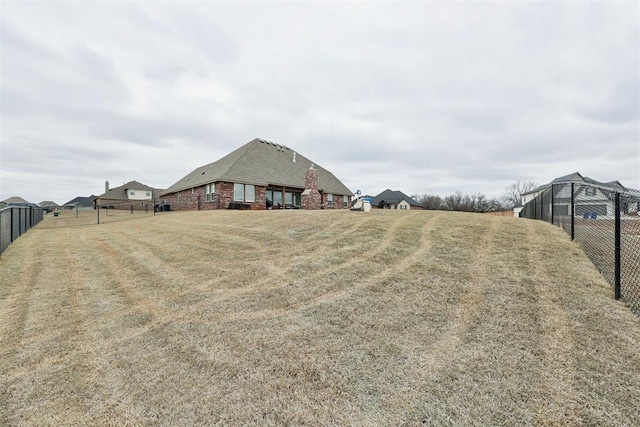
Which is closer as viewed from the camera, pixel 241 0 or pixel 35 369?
pixel 35 369

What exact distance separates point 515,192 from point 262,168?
2477 inches

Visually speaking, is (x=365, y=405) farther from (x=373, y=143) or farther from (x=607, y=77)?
(x=373, y=143)

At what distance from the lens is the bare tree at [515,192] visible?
57.5m

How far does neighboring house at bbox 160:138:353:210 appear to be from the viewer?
19.7 metres

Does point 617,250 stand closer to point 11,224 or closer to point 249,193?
point 11,224

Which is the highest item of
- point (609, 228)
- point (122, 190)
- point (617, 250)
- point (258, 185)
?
point (122, 190)

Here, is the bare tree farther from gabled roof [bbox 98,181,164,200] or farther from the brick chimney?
gabled roof [bbox 98,181,164,200]

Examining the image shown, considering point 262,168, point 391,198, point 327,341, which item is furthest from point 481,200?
point 327,341

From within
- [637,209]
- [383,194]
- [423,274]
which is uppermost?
[383,194]

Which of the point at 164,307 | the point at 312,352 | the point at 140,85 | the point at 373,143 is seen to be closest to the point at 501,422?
the point at 312,352

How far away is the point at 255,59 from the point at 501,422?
49.9 feet

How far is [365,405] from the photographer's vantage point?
6.76 ft

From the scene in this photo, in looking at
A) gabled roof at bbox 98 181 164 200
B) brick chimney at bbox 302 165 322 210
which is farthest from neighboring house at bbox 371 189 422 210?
gabled roof at bbox 98 181 164 200

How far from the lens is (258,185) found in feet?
69.2
